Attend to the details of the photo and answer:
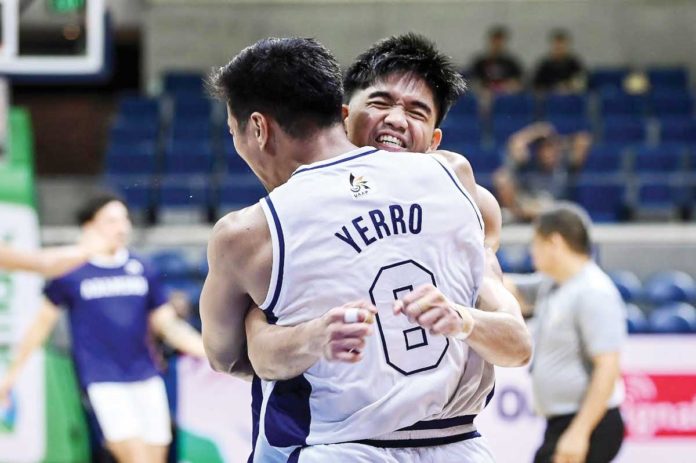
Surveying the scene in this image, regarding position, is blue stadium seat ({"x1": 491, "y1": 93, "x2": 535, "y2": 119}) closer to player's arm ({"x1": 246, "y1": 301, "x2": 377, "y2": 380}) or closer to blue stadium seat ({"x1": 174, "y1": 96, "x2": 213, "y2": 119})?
blue stadium seat ({"x1": 174, "y1": 96, "x2": 213, "y2": 119})

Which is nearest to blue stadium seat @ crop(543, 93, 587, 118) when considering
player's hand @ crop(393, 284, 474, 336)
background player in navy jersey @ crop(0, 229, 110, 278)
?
background player in navy jersey @ crop(0, 229, 110, 278)

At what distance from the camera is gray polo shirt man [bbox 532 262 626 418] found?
4.99 m

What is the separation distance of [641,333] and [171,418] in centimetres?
302

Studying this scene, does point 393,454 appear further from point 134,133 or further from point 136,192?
point 134,133

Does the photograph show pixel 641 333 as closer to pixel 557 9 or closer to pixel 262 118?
pixel 262 118

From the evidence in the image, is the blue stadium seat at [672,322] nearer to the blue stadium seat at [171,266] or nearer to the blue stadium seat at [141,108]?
the blue stadium seat at [171,266]

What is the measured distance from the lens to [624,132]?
1173 cm

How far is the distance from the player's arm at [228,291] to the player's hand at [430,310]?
0.35 meters

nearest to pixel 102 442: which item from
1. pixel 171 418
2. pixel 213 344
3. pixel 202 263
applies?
pixel 171 418

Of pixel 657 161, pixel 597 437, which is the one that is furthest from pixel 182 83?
pixel 597 437

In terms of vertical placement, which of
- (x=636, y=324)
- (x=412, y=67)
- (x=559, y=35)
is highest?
(x=559, y=35)

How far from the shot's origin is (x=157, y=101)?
12406 mm

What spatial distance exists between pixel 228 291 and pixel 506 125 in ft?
31.2

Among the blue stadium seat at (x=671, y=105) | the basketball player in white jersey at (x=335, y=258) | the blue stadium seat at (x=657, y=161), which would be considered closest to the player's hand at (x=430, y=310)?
the basketball player in white jersey at (x=335, y=258)
